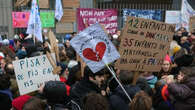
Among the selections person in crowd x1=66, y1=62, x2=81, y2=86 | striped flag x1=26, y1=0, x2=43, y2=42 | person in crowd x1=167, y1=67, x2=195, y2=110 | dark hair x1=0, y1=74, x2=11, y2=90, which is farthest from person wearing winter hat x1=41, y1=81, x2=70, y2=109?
striped flag x1=26, y1=0, x2=43, y2=42

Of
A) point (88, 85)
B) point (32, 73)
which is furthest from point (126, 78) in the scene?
point (32, 73)

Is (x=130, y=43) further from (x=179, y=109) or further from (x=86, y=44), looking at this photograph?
(x=179, y=109)

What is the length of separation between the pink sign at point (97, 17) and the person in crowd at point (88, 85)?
324 centimetres

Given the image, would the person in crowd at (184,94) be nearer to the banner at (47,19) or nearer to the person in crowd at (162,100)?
the person in crowd at (162,100)

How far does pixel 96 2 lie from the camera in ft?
46.5

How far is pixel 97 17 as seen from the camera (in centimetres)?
725

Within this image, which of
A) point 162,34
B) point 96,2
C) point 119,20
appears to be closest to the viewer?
point 162,34

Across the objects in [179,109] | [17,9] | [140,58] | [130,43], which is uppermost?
[17,9]

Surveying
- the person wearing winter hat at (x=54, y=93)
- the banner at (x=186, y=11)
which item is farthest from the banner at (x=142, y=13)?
the person wearing winter hat at (x=54, y=93)

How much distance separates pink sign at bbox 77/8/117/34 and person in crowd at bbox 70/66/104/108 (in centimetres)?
324

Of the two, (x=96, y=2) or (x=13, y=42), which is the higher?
(x=96, y=2)

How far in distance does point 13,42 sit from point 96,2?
559cm

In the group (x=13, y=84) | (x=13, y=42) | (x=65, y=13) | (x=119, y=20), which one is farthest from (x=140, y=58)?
(x=119, y=20)

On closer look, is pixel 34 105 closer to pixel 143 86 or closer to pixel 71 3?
pixel 143 86
